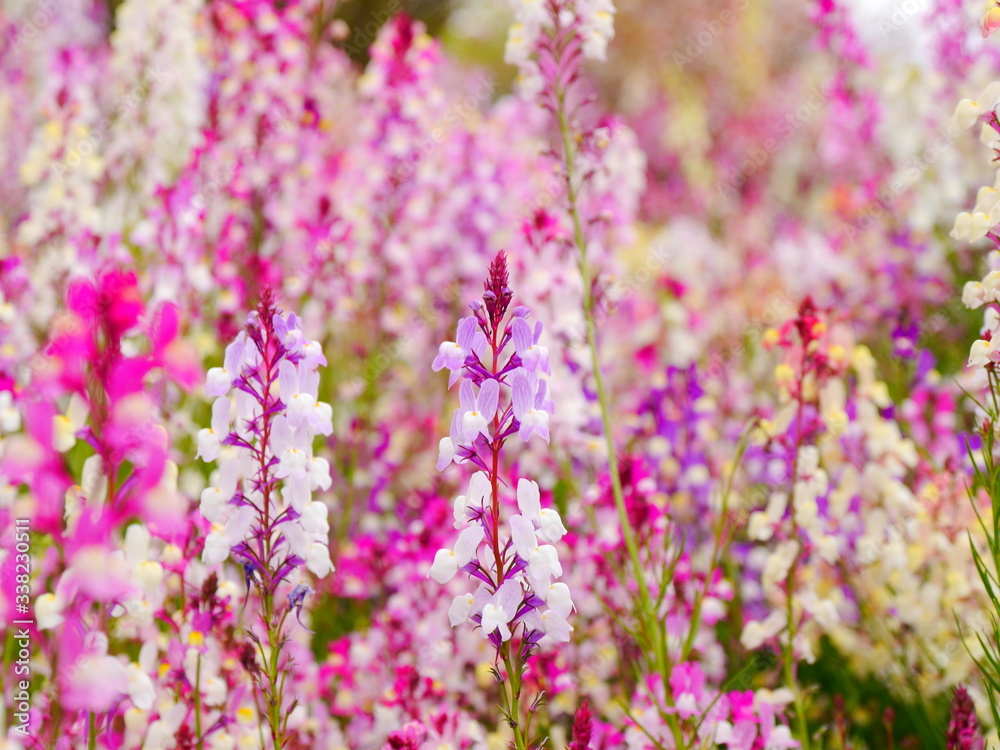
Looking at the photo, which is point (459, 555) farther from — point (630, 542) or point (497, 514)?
point (630, 542)

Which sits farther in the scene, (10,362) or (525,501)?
(10,362)

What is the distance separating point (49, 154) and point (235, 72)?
3.46ft

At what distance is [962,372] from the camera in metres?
4.81

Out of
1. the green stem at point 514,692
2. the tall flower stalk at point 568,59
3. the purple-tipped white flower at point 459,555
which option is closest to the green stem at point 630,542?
the tall flower stalk at point 568,59

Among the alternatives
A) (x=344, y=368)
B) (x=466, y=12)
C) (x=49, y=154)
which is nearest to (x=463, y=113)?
(x=344, y=368)

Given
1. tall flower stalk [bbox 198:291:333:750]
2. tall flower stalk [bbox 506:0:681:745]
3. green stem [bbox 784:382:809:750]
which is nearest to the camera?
tall flower stalk [bbox 198:291:333:750]


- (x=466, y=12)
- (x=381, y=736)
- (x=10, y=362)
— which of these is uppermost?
(x=466, y=12)

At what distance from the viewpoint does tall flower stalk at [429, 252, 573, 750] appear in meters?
1.61

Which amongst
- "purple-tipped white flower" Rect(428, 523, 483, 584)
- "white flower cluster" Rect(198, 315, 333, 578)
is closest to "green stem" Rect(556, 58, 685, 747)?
"purple-tipped white flower" Rect(428, 523, 483, 584)

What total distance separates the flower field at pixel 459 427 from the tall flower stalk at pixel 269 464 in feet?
0.04

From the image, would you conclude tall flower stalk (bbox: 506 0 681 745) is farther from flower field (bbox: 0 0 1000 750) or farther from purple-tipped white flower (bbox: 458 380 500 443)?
purple-tipped white flower (bbox: 458 380 500 443)

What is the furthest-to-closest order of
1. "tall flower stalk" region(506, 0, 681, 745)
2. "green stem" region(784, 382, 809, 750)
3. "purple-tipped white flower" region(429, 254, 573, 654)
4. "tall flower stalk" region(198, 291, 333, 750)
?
"tall flower stalk" region(506, 0, 681, 745) < "green stem" region(784, 382, 809, 750) < "tall flower stalk" region(198, 291, 333, 750) < "purple-tipped white flower" region(429, 254, 573, 654)

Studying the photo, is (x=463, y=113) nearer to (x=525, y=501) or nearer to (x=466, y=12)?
(x=525, y=501)

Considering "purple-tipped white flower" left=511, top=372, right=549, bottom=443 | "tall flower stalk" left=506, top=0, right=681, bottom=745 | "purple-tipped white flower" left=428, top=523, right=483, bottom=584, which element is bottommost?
"purple-tipped white flower" left=428, top=523, right=483, bottom=584
